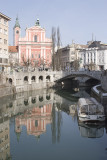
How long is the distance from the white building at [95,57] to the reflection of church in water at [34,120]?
61343 millimetres

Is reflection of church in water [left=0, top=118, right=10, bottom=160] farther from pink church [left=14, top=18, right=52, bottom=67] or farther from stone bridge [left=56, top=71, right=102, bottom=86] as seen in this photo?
pink church [left=14, top=18, right=52, bottom=67]

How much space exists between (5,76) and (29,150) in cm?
3272

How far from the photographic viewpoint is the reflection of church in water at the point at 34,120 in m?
23.6

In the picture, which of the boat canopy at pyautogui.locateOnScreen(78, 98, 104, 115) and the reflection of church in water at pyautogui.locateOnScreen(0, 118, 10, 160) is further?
the boat canopy at pyautogui.locateOnScreen(78, 98, 104, 115)

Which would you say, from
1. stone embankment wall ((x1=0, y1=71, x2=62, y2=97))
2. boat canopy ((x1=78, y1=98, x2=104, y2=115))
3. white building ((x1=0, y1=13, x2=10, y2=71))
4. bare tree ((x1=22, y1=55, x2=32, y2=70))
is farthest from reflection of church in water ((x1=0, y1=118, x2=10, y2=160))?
bare tree ((x1=22, y1=55, x2=32, y2=70))

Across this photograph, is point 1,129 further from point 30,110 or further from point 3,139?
point 30,110

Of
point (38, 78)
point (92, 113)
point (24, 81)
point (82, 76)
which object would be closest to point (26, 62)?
point (38, 78)

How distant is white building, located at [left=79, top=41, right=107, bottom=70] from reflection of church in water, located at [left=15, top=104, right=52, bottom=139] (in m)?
61.3

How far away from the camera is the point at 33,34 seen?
83625 millimetres

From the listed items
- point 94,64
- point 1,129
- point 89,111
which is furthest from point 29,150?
point 94,64

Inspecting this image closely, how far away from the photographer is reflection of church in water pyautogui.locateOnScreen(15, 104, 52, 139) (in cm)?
2361

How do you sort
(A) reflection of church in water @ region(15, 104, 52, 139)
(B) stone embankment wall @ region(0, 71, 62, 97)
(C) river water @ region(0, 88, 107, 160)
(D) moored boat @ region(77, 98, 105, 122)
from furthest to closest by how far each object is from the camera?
(B) stone embankment wall @ region(0, 71, 62, 97) < (D) moored boat @ region(77, 98, 105, 122) < (A) reflection of church in water @ region(15, 104, 52, 139) < (C) river water @ region(0, 88, 107, 160)

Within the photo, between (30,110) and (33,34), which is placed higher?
(33,34)

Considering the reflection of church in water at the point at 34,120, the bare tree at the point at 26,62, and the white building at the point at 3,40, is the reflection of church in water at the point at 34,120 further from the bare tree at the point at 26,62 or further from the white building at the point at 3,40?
the bare tree at the point at 26,62
